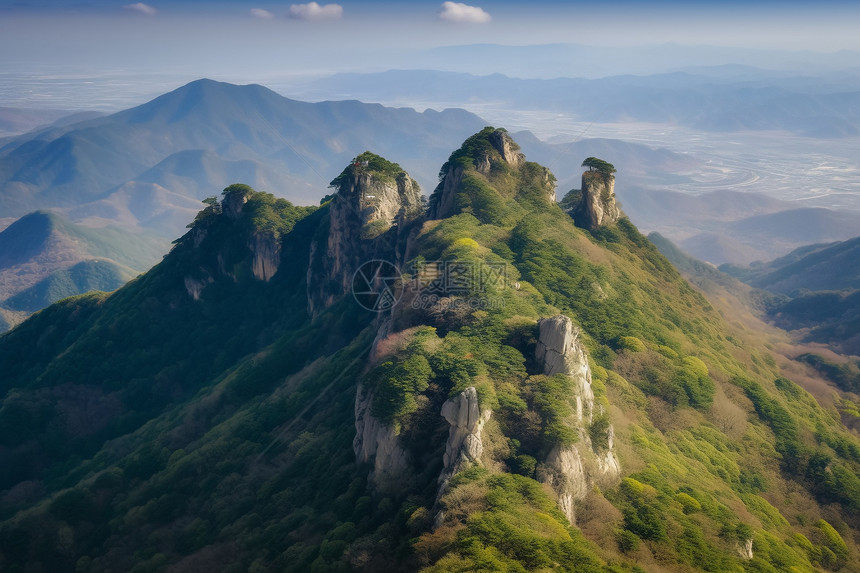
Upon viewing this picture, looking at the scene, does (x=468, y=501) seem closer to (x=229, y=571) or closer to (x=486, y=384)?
(x=486, y=384)

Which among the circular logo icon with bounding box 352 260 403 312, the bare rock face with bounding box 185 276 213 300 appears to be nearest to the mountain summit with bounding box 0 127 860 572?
the bare rock face with bounding box 185 276 213 300

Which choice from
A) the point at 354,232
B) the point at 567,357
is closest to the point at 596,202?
the point at 354,232

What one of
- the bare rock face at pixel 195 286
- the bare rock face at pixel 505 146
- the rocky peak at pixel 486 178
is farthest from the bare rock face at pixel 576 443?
the bare rock face at pixel 195 286

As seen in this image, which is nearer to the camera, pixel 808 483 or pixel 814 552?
pixel 814 552

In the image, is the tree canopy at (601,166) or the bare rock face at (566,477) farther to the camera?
the tree canopy at (601,166)

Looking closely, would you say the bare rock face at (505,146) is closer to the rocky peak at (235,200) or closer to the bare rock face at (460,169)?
the bare rock face at (460,169)

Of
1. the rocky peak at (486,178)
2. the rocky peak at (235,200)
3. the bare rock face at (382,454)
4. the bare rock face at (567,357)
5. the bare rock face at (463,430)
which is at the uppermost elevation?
the rocky peak at (486,178)

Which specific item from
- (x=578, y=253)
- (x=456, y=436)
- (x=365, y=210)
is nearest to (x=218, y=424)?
(x=365, y=210)
